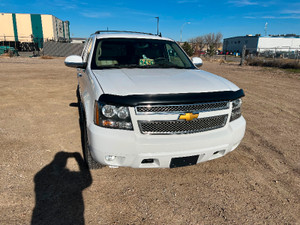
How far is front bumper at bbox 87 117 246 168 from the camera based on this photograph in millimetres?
2230

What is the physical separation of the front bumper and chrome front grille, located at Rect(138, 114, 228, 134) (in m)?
0.05

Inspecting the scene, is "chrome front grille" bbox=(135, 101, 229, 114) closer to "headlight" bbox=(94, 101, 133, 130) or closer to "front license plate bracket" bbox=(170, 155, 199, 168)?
"headlight" bbox=(94, 101, 133, 130)

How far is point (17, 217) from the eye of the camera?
7.16ft

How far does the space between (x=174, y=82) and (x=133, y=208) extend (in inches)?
59.4

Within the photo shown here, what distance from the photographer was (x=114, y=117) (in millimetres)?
2287

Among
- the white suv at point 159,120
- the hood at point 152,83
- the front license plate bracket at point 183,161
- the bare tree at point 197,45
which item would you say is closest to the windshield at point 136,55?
the hood at point 152,83

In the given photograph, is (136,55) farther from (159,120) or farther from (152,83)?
(159,120)

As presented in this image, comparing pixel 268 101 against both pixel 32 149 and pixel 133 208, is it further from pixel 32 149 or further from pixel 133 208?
pixel 32 149

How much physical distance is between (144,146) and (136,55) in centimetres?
206

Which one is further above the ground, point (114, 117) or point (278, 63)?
point (278, 63)

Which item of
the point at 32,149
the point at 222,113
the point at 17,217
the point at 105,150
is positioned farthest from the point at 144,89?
the point at 32,149

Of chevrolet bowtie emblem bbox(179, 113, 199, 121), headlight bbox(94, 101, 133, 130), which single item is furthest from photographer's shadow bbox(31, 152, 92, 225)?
chevrolet bowtie emblem bbox(179, 113, 199, 121)

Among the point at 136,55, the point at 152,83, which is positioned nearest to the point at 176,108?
the point at 152,83

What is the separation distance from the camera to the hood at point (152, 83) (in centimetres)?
235
